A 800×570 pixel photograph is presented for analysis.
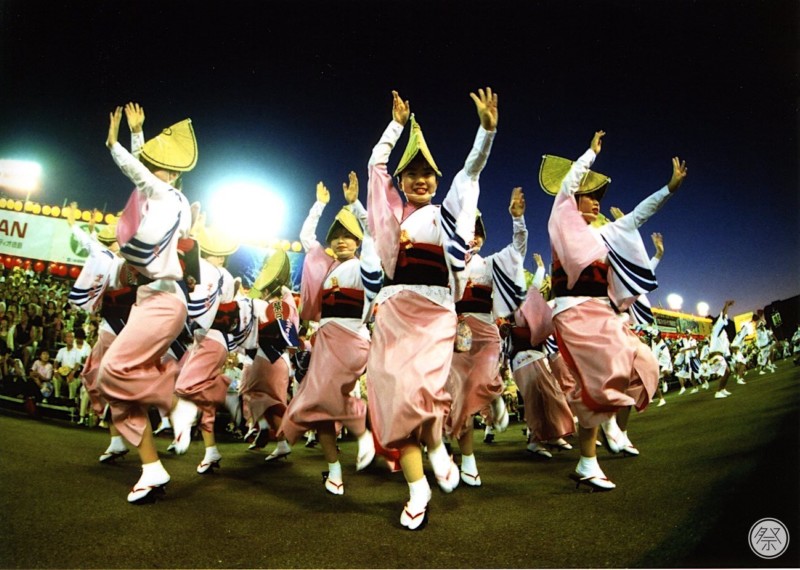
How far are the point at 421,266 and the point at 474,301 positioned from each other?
4.82 ft

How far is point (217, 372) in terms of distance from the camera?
4254mm

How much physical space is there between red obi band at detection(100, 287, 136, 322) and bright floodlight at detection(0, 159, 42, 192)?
98 cm

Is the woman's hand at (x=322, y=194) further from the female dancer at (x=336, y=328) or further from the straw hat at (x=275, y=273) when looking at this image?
the straw hat at (x=275, y=273)

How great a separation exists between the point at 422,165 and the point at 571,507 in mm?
2059

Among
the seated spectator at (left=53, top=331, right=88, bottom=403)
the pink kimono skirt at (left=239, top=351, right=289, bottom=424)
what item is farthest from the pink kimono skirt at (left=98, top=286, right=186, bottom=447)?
the seated spectator at (left=53, top=331, right=88, bottom=403)

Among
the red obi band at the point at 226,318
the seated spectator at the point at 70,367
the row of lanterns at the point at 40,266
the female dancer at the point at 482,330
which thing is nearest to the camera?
the female dancer at the point at 482,330

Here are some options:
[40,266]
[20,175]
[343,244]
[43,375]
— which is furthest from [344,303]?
[40,266]

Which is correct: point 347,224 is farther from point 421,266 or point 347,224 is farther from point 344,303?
point 421,266

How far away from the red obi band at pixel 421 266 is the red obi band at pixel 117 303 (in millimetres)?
2547

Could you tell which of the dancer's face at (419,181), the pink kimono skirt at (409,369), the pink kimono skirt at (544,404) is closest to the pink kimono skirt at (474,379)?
the pink kimono skirt at (409,369)

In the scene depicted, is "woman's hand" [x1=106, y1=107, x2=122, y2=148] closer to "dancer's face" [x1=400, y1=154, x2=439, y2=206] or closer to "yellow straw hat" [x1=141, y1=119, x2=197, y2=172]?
"yellow straw hat" [x1=141, y1=119, x2=197, y2=172]

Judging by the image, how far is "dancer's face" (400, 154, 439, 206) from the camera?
9.48 ft

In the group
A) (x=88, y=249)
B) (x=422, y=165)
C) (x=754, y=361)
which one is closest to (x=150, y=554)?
(x=422, y=165)

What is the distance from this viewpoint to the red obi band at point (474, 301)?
3971 millimetres
